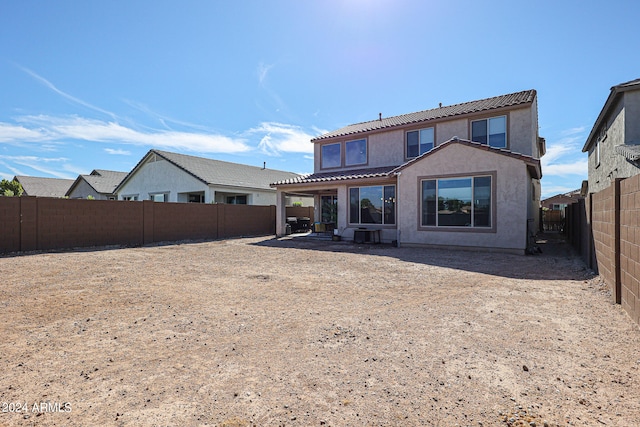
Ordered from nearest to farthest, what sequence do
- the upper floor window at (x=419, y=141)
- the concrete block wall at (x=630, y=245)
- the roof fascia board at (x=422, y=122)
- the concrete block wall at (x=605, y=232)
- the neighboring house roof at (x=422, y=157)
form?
the concrete block wall at (x=630, y=245) < the concrete block wall at (x=605, y=232) < the neighboring house roof at (x=422, y=157) < the roof fascia board at (x=422, y=122) < the upper floor window at (x=419, y=141)

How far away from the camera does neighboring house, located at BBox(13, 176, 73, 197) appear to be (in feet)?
115

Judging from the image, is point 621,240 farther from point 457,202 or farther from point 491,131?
point 491,131

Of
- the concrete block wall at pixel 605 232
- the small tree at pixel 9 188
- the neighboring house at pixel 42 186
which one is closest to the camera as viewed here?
the concrete block wall at pixel 605 232

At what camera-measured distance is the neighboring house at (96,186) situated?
30781 millimetres

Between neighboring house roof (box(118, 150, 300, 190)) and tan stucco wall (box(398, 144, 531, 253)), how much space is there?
13.6 m

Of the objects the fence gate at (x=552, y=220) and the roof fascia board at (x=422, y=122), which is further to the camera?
the fence gate at (x=552, y=220)

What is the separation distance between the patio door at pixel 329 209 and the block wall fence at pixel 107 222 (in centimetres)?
448

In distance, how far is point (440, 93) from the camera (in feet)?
54.0

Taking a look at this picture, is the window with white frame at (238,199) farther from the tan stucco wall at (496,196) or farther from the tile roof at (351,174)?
the tan stucco wall at (496,196)

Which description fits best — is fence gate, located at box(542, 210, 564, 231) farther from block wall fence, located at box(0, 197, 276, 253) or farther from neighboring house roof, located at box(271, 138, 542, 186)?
block wall fence, located at box(0, 197, 276, 253)

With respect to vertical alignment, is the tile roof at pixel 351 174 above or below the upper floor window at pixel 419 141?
below

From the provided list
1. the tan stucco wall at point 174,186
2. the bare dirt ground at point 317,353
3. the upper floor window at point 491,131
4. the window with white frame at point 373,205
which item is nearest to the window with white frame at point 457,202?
the window with white frame at point 373,205

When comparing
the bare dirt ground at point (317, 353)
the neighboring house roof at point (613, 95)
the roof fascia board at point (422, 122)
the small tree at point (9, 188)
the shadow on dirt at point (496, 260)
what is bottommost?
the bare dirt ground at point (317, 353)

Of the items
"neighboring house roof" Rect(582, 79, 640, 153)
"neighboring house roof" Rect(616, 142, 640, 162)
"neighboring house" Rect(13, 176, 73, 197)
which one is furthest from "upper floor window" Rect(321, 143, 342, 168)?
"neighboring house" Rect(13, 176, 73, 197)
